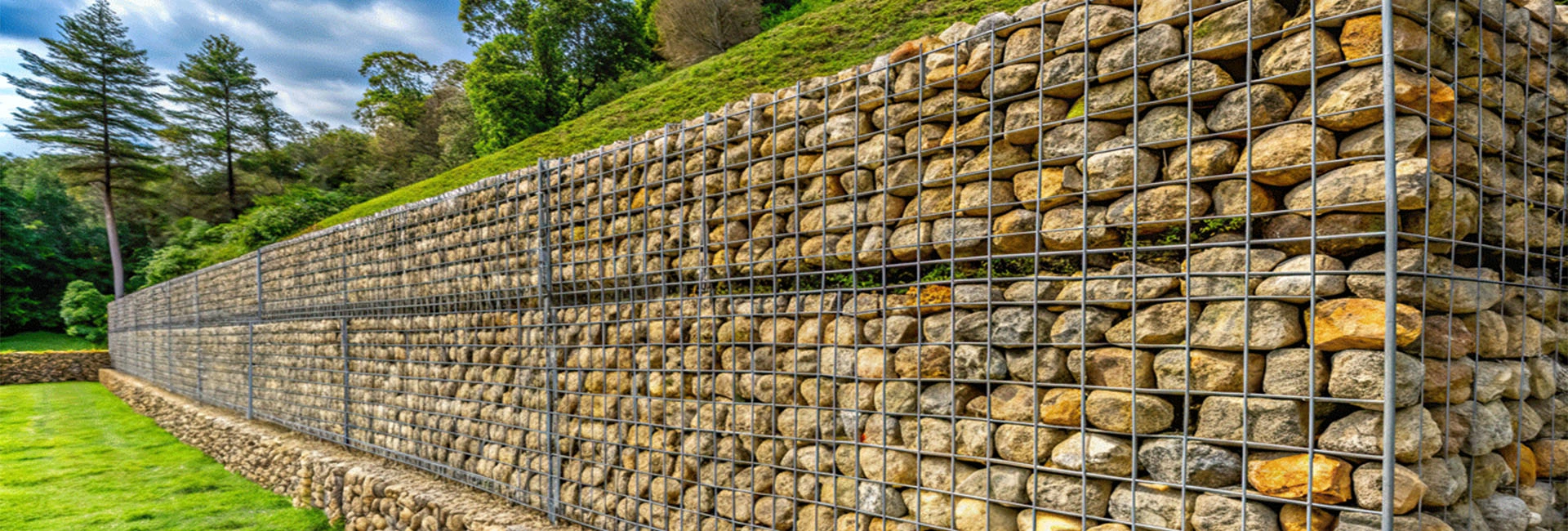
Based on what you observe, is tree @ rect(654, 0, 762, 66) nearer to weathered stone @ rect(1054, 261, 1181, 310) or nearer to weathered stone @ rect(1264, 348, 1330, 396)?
weathered stone @ rect(1054, 261, 1181, 310)

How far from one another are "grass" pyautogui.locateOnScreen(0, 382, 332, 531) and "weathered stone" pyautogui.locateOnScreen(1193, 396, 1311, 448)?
716cm

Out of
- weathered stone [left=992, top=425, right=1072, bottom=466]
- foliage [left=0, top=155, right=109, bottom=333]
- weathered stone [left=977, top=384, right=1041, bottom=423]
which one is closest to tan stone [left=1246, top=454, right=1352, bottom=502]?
weathered stone [left=992, top=425, right=1072, bottom=466]

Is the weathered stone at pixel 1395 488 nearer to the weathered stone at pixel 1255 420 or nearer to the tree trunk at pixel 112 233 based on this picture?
the weathered stone at pixel 1255 420

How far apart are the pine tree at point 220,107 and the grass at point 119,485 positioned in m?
27.2

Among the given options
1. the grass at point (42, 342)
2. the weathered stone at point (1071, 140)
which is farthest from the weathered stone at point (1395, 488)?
the grass at point (42, 342)

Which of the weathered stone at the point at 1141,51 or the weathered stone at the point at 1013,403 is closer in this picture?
the weathered stone at the point at 1141,51

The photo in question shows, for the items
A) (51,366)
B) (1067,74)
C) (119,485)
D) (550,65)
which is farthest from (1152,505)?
(550,65)

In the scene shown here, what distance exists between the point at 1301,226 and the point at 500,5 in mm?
41358

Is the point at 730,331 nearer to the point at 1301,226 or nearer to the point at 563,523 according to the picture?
the point at 563,523

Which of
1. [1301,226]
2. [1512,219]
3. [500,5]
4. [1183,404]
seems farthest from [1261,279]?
[500,5]

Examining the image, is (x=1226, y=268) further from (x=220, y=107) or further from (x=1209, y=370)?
(x=220, y=107)

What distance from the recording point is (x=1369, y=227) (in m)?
1.92

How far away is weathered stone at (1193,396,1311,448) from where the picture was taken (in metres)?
1.97

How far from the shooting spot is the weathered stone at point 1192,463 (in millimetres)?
2080
